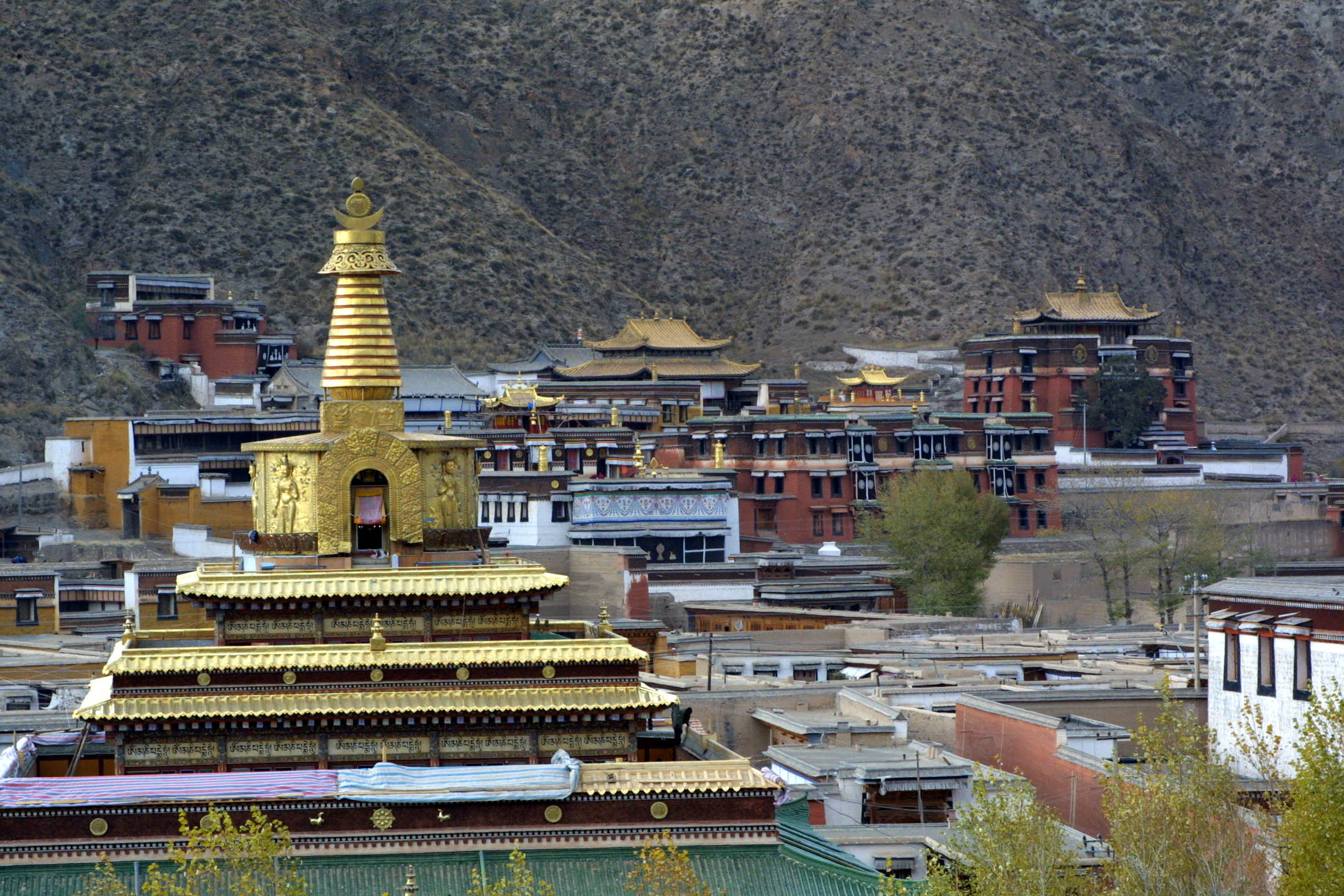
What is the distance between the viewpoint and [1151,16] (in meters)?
194

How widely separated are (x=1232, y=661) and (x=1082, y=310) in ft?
268

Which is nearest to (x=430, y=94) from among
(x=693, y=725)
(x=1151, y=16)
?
(x=1151, y=16)

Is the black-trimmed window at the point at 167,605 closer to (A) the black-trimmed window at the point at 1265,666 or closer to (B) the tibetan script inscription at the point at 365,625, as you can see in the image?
(A) the black-trimmed window at the point at 1265,666

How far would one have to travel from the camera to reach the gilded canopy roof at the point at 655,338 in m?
123

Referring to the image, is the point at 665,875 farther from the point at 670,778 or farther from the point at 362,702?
the point at 362,702

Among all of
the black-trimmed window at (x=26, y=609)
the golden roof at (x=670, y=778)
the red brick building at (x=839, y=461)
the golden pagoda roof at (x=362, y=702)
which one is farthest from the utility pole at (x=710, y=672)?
the red brick building at (x=839, y=461)

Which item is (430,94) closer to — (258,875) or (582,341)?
(582,341)

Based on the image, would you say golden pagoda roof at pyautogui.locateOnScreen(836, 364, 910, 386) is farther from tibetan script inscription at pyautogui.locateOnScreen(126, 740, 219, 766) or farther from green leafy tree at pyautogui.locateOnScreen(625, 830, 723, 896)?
green leafy tree at pyautogui.locateOnScreen(625, 830, 723, 896)

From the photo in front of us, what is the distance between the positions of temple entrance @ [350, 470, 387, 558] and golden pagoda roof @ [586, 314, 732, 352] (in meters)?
87.0

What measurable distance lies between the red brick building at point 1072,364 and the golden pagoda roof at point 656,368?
11.8m

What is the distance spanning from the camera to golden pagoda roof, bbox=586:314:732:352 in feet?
403

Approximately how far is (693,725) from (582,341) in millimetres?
91392

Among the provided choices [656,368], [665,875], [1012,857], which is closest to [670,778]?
[665,875]

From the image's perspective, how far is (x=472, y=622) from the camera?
1329 inches
